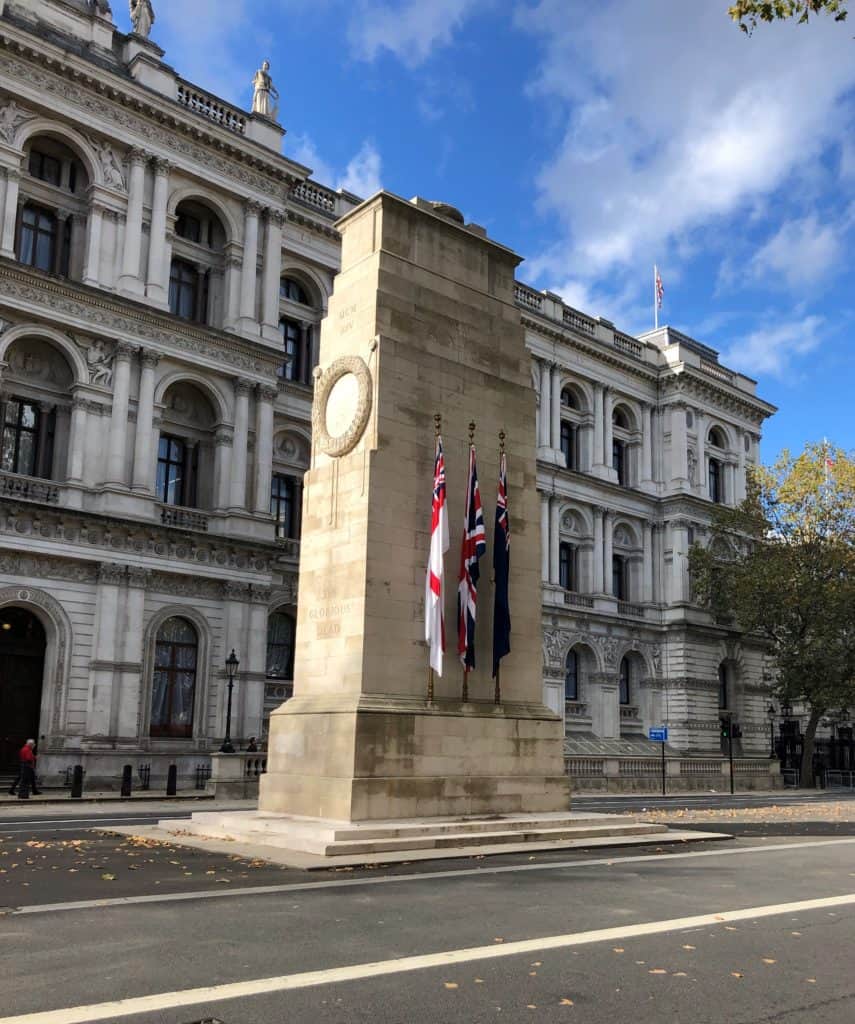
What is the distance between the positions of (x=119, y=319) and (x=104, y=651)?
11.5m

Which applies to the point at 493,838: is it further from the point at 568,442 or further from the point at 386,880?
the point at 568,442

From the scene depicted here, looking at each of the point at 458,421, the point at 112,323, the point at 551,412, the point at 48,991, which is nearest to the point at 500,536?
the point at 458,421

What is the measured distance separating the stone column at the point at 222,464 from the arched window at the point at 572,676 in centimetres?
2383

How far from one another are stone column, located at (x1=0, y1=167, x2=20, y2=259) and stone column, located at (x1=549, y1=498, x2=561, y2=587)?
30.8 meters

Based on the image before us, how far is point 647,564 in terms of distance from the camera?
61.4 meters

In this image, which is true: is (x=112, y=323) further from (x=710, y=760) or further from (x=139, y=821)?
(x=710, y=760)

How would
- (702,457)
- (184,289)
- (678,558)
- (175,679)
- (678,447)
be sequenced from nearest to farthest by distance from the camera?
(175,679), (184,289), (678,558), (678,447), (702,457)

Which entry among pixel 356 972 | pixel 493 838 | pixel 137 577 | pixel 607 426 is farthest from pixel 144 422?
pixel 356 972

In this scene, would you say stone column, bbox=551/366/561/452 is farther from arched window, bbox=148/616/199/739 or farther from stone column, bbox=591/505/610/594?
arched window, bbox=148/616/199/739

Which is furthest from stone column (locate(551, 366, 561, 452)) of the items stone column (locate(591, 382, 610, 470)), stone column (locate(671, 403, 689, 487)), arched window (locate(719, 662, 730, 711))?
arched window (locate(719, 662, 730, 711))

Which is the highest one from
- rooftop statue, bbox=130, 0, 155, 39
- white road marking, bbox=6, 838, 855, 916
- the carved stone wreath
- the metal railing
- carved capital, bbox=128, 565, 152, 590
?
rooftop statue, bbox=130, 0, 155, 39

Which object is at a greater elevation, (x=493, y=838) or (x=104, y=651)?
(x=104, y=651)

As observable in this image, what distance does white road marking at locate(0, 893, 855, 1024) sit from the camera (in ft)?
20.9

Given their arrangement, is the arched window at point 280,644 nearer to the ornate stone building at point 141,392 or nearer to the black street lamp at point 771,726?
the ornate stone building at point 141,392
